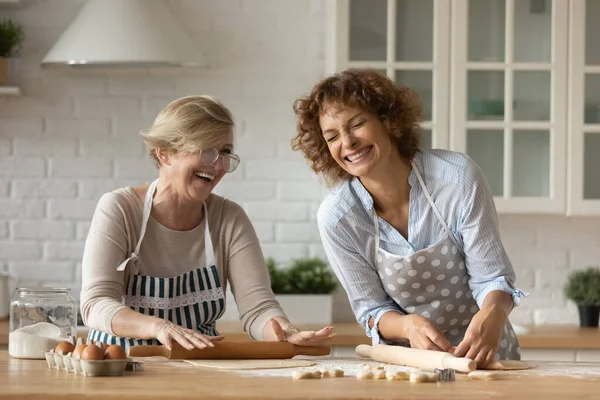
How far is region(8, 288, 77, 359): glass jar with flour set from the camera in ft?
8.65

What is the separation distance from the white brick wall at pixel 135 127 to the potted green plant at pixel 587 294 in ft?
0.94

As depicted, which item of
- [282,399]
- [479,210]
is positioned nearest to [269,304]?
[479,210]

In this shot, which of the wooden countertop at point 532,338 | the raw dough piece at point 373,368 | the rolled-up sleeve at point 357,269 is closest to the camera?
the raw dough piece at point 373,368

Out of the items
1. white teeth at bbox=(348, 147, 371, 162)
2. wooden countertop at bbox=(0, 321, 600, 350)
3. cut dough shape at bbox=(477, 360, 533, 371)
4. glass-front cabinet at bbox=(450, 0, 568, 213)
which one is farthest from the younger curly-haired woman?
glass-front cabinet at bbox=(450, 0, 568, 213)

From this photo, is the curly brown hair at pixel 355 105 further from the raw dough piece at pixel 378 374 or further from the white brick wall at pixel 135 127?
the white brick wall at pixel 135 127

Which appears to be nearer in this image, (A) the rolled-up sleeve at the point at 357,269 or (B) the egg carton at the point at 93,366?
(B) the egg carton at the point at 93,366

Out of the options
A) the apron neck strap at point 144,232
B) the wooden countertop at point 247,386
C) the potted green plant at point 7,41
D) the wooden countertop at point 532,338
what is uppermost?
the potted green plant at point 7,41

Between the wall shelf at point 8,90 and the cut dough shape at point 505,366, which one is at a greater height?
the wall shelf at point 8,90

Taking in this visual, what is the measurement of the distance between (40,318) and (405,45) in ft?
7.46

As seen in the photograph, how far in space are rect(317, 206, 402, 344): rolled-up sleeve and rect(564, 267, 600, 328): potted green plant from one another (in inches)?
74.4

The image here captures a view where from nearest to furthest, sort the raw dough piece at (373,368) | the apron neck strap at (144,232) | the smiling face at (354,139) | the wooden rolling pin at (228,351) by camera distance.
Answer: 1. the raw dough piece at (373,368)
2. the wooden rolling pin at (228,351)
3. the smiling face at (354,139)
4. the apron neck strap at (144,232)

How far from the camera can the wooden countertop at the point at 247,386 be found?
6.59 ft

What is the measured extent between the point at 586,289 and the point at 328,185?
1.94 m

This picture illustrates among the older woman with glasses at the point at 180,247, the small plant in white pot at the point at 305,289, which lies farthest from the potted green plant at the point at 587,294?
the older woman with glasses at the point at 180,247
